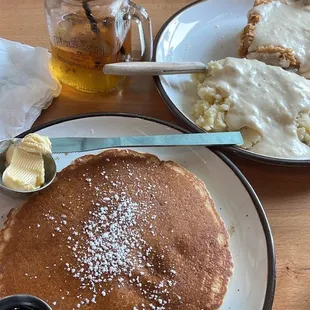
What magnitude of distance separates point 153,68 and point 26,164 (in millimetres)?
486

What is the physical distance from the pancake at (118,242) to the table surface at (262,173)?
0.15 metres

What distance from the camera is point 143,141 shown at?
1280mm

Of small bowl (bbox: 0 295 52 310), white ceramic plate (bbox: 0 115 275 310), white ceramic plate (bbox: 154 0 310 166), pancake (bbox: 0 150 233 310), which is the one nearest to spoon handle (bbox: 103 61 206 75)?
white ceramic plate (bbox: 154 0 310 166)

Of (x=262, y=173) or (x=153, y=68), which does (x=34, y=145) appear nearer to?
(x=153, y=68)

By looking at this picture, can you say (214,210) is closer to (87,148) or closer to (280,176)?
(280,176)

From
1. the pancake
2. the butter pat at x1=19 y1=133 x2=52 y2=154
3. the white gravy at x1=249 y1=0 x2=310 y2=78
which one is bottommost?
the pancake

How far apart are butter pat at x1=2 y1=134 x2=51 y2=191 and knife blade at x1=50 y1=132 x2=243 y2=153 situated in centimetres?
6

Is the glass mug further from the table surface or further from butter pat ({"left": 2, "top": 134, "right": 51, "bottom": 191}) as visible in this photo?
butter pat ({"left": 2, "top": 134, "right": 51, "bottom": 191})

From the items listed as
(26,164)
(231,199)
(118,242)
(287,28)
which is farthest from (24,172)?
(287,28)

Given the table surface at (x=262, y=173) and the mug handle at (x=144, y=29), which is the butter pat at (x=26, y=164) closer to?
the table surface at (x=262, y=173)

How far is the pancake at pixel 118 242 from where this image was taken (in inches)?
40.3

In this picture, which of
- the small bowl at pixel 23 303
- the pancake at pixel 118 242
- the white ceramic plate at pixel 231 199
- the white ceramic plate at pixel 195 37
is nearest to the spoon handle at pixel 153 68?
the white ceramic plate at pixel 195 37

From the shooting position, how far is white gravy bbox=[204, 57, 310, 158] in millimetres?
1325

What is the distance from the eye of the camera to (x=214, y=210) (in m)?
1.19
